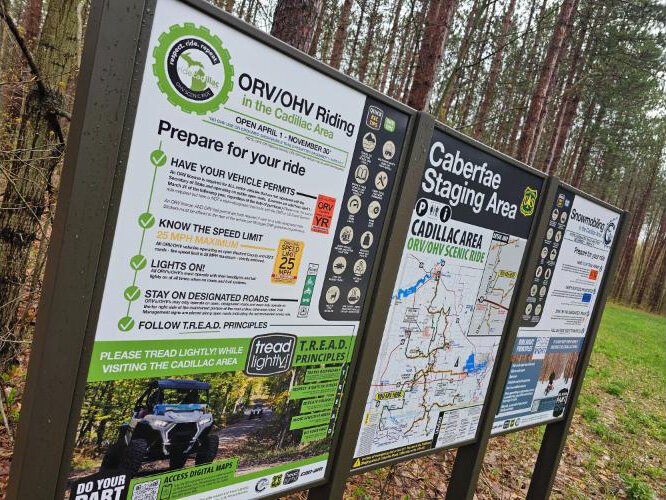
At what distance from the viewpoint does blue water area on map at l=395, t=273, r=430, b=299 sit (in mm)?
2408

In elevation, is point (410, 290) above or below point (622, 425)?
above

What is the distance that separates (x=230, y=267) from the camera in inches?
67.0

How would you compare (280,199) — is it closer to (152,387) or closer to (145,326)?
(145,326)

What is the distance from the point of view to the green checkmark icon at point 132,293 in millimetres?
1489

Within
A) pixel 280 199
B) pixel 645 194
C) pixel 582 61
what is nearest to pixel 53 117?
pixel 280 199

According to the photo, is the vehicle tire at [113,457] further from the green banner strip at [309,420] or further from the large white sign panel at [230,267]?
the green banner strip at [309,420]

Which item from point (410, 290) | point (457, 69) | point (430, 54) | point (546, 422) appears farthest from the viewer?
point (457, 69)

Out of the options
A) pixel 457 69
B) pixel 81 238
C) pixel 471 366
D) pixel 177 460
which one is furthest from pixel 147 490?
pixel 457 69

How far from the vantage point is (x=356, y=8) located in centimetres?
1953

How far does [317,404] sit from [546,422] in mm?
2645

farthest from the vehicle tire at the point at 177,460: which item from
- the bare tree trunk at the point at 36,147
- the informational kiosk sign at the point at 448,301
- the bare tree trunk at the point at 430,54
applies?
the bare tree trunk at the point at 430,54

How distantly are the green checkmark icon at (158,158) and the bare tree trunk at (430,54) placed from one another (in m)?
4.00

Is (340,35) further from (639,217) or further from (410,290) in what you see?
(639,217)

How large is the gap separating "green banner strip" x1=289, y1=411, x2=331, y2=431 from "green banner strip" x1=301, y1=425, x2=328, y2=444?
2 cm
